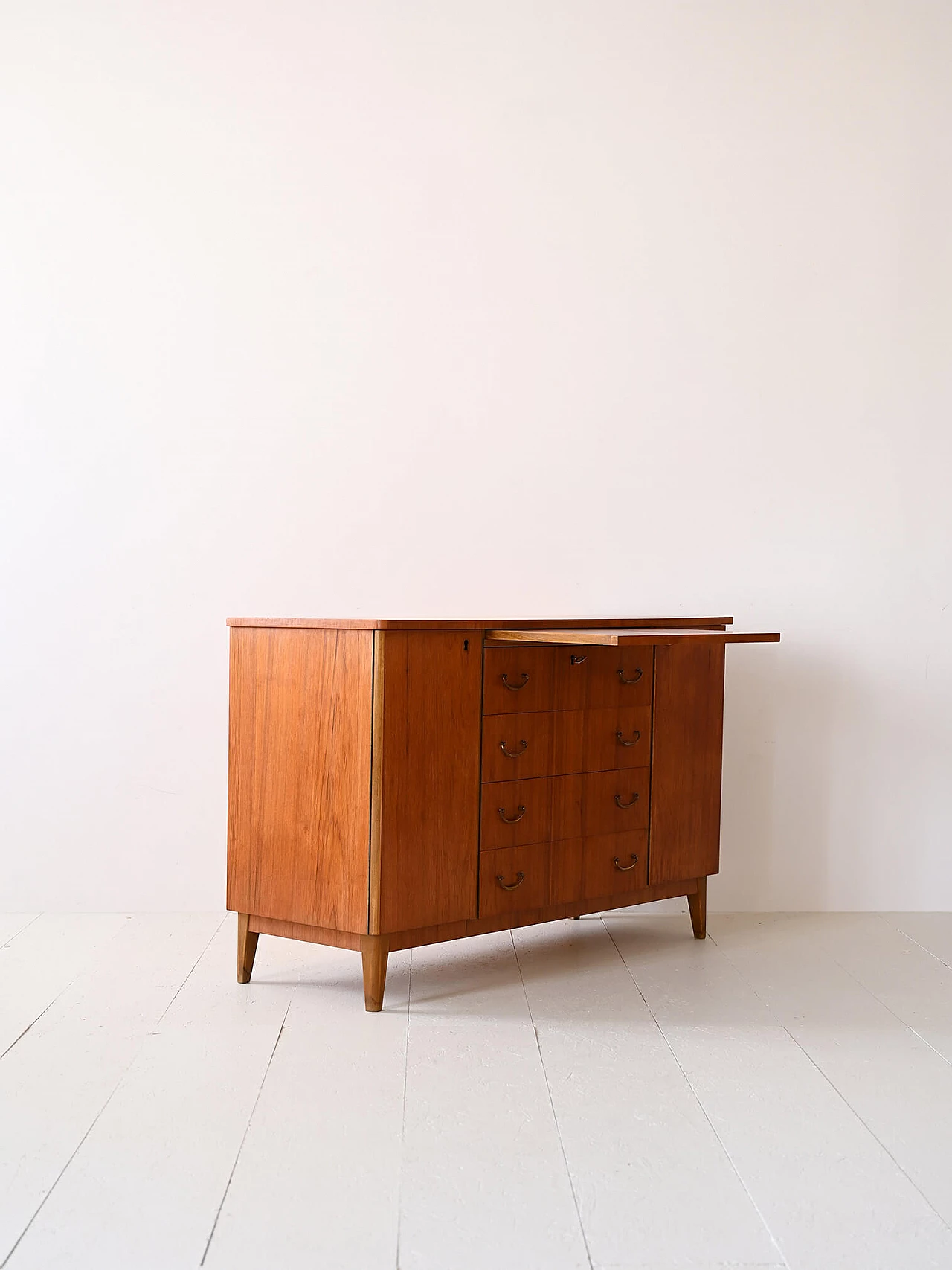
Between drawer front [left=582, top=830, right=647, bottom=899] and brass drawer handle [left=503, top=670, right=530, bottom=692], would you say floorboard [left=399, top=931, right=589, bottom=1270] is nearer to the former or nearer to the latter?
drawer front [left=582, top=830, right=647, bottom=899]

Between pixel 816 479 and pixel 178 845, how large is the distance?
1.99m

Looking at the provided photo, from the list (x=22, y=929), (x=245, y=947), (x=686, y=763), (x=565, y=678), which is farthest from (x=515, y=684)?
(x=22, y=929)

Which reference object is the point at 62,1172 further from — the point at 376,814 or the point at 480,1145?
the point at 376,814

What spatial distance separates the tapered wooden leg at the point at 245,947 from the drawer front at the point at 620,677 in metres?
0.88

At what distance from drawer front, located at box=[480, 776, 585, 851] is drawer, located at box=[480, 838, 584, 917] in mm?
20

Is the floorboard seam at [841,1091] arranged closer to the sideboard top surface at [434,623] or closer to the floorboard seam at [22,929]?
the sideboard top surface at [434,623]

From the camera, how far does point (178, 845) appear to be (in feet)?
10.1

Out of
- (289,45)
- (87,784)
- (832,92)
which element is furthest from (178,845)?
(832,92)

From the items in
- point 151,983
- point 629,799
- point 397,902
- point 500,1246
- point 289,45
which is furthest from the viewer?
point 289,45

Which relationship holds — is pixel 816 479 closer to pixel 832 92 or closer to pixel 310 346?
pixel 832 92

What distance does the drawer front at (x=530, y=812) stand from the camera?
2.45 m

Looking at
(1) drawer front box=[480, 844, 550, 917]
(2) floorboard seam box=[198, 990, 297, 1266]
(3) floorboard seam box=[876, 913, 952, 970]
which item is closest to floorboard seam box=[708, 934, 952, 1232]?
(3) floorboard seam box=[876, 913, 952, 970]

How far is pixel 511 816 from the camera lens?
247 cm

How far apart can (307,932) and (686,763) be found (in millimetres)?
1011
